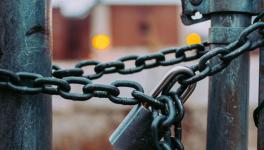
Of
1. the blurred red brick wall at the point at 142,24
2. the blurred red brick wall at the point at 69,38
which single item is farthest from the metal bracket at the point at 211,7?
the blurred red brick wall at the point at 142,24

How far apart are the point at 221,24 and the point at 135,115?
29 cm

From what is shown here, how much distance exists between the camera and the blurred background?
4.51 metres

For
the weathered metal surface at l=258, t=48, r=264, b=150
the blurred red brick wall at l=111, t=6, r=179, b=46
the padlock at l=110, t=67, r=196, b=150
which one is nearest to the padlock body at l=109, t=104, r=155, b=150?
the padlock at l=110, t=67, r=196, b=150

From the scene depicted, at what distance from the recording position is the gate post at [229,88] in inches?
48.8

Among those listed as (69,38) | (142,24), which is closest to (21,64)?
(69,38)

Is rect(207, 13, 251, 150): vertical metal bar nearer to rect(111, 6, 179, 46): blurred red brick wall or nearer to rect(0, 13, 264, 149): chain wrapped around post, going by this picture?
rect(0, 13, 264, 149): chain wrapped around post

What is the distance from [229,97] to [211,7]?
0.66ft

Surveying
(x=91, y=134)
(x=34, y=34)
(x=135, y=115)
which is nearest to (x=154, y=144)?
Result: (x=135, y=115)

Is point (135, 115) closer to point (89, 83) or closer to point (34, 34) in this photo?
point (89, 83)

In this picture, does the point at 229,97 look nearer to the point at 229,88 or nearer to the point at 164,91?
the point at 229,88

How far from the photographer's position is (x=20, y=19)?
114 centimetres

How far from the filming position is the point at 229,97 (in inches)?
48.8

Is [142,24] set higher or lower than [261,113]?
higher

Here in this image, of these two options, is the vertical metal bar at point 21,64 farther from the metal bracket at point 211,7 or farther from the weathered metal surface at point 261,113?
the weathered metal surface at point 261,113
